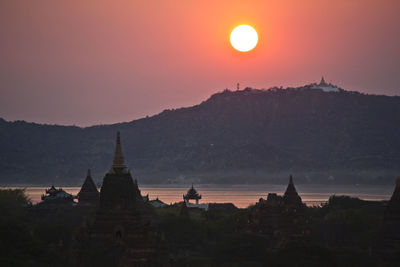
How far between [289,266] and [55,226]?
86.1ft

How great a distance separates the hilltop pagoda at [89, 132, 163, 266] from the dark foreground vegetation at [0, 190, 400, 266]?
4.41 ft

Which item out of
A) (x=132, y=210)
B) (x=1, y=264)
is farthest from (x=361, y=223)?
(x=1, y=264)

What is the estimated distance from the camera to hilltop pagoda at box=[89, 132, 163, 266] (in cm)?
6712

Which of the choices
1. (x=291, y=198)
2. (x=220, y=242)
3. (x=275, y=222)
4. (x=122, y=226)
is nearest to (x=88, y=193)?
(x=291, y=198)

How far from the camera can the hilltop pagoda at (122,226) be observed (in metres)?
67.1

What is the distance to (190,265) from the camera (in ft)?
263

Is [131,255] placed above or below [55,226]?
below

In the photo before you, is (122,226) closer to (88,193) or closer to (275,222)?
(275,222)

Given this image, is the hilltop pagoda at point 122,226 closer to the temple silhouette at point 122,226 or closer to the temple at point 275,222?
the temple silhouette at point 122,226

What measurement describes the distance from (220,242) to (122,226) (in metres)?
24.6

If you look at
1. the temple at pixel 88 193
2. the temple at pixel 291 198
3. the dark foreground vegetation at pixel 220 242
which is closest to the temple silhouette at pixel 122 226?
the dark foreground vegetation at pixel 220 242

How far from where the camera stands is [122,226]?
2736 inches

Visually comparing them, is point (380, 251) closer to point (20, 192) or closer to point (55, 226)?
point (55, 226)

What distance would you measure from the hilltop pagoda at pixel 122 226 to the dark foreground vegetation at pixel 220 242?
4.41 feet
